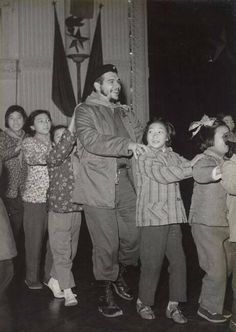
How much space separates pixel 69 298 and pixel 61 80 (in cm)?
598

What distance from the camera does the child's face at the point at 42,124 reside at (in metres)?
3.72

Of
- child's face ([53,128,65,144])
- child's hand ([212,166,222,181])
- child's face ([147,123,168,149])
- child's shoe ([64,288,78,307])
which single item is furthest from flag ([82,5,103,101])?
child's hand ([212,166,222,181])

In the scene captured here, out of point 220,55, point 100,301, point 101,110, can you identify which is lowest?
point 100,301

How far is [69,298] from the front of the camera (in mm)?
3250

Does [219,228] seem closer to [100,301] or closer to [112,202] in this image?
[112,202]

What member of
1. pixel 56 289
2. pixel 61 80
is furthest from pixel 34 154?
pixel 61 80

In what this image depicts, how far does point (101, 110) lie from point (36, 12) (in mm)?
6334

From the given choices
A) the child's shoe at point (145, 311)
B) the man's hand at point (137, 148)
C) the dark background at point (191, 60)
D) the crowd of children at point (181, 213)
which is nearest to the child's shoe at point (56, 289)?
the crowd of children at point (181, 213)

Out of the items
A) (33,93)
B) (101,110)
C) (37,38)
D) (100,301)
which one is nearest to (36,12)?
(37,38)

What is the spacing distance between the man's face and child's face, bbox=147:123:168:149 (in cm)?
42

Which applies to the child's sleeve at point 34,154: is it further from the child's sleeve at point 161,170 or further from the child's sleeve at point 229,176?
the child's sleeve at point 229,176

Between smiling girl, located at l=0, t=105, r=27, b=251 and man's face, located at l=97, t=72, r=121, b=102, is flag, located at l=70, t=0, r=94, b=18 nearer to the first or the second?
smiling girl, located at l=0, t=105, r=27, b=251

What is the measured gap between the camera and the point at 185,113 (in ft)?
24.9

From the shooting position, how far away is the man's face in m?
3.14
